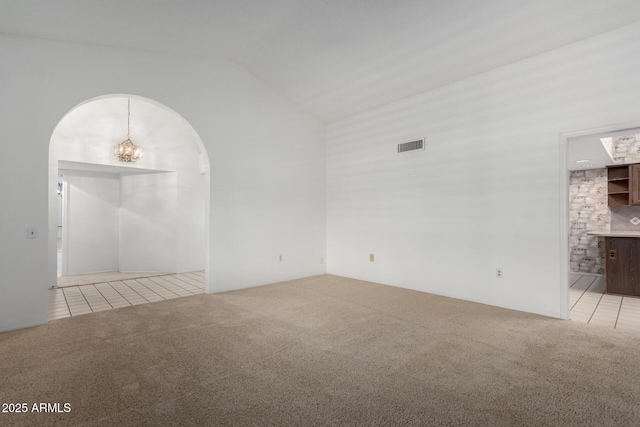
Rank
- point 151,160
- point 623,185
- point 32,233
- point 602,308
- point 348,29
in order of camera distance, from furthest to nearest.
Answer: point 151,160 → point 623,185 → point 602,308 → point 348,29 → point 32,233

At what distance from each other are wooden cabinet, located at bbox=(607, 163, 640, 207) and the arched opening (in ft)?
24.8

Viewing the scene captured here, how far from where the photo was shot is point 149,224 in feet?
21.3

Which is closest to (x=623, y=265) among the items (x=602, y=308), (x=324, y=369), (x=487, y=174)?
(x=602, y=308)

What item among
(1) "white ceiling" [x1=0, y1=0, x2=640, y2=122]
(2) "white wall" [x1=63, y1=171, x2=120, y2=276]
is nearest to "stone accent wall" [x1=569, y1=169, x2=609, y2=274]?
(1) "white ceiling" [x1=0, y1=0, x2=640, y2=122]

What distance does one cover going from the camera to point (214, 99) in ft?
15.0

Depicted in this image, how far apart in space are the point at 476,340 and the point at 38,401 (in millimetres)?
3178

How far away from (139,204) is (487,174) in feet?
21.0

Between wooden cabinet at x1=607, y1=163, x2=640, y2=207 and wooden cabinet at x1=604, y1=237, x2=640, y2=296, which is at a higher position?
wooden cabinet at x1=607, y1=163, x2=640, y2=207

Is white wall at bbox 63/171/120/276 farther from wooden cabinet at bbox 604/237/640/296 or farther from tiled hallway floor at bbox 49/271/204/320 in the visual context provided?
wooden cabinet at bbox 604/237/640/296

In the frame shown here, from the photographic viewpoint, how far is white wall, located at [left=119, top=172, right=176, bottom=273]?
6.38 m

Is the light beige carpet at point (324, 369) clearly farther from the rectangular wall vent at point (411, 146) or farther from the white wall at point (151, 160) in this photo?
the white wall at point (151, 160)

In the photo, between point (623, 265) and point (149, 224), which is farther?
point (149, 224)

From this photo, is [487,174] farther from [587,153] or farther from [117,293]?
[117,293]

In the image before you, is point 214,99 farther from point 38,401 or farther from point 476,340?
point 476,340
